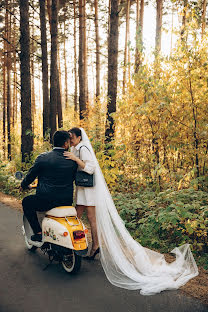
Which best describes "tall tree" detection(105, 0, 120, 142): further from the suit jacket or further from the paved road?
the paved road

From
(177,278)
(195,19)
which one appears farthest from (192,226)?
(195,19)

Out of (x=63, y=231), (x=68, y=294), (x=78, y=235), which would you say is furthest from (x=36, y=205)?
(x=68, y=294)

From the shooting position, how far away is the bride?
444 centimetres

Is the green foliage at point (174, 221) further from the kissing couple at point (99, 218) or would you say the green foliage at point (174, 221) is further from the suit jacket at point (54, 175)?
the suit jacket at point (54, 175)

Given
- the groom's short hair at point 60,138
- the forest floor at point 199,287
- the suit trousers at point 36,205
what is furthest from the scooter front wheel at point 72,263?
the groom's short hair at point 60,138

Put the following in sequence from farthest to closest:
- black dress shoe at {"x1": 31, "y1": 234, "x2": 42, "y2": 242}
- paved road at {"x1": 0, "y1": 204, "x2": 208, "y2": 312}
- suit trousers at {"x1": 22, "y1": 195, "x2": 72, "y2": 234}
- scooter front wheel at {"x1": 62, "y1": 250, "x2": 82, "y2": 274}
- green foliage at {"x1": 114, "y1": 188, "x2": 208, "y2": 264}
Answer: green foliage at {"x1": 114, "y1": 188, "x2": 208, "y2": 264} < black dress shoe at {"x1": 31, "y1": 234, "x2": 42, "y2": 242} < suit trousers at {"x1": 22, "y1": 195, "x2": 72, "y2": 234} < scooter front wheel at {"x1": 62, "y1": 250, "x2": 82, "y2": 274} < paved road at {"x1": 0, "y1": 204, "x2": 208, "y2": 312}

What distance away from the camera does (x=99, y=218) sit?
537 centimetres

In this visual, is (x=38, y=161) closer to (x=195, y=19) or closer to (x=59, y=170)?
(x=59, y=170)

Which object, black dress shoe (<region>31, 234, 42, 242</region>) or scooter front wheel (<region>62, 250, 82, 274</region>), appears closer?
scooter front wheel (<region>62, 250, 82, 274</region>)

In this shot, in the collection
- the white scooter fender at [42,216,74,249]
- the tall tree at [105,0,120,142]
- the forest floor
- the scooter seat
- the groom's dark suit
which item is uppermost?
the tall tree at [105,0,120,142]

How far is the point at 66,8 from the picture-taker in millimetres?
26734

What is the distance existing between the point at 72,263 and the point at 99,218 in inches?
35.0

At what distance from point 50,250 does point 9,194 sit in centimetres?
780

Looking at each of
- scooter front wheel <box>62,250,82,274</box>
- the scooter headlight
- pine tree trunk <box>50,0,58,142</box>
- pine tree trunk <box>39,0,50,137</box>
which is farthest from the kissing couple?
pine tree trunk <box>39,0,50,137</box>
